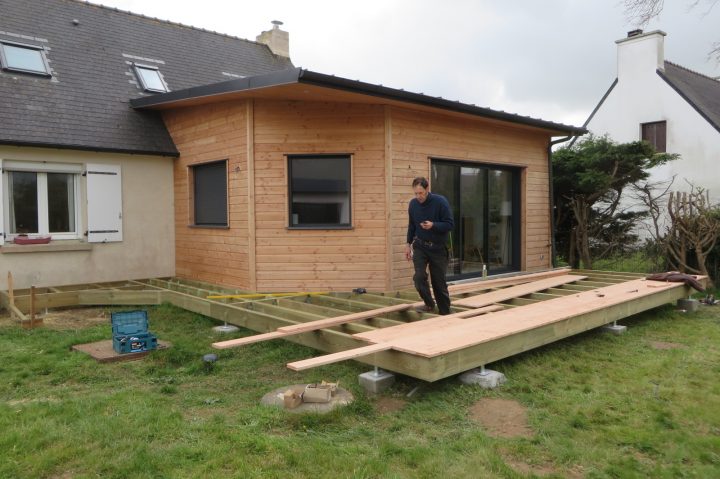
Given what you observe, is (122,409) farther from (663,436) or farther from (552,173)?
(552,173)

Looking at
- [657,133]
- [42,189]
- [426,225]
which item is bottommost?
[426,225]

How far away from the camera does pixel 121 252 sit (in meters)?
9.55

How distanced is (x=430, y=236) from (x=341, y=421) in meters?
2.63

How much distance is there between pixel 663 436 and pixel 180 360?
4232 mm

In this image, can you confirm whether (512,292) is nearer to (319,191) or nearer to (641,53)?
(319,191)

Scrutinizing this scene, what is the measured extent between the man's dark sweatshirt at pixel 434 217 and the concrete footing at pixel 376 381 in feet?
5.97

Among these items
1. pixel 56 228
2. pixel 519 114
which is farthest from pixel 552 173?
pixel 56 228

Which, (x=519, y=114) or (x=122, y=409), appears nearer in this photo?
(x=122, y=409)

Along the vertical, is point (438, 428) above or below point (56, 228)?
below

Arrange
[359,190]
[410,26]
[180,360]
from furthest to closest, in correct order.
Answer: [410,26] < [359,190] < [180,360]

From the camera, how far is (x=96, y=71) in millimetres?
10375

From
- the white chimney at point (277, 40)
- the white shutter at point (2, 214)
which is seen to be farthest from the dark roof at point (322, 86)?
the white chimney at point (277, 40)

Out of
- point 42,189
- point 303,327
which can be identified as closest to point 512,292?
point 303,327

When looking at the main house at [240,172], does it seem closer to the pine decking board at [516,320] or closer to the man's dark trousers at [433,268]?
the man's dark trousers at [433,268]
